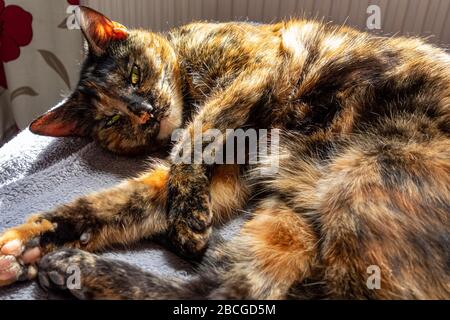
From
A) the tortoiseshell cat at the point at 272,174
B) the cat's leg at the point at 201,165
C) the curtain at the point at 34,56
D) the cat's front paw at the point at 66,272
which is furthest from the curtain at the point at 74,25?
the cat's front paw at the point at 66,272

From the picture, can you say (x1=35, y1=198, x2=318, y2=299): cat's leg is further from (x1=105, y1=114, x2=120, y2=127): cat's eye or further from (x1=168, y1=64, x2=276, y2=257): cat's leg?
(x1=105, y1=114, x2=120, y2=127): cat's eye

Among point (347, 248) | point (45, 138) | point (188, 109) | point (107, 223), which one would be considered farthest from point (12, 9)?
point (347, 248)

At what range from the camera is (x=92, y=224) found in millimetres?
1035

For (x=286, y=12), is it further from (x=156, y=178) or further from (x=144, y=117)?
(x=156, y=178)

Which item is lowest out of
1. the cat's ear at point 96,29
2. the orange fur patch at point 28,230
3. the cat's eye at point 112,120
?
the orange fur patch at point 28,230

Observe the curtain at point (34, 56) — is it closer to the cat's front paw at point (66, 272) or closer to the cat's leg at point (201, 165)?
the cat's leg at point (201, 165)

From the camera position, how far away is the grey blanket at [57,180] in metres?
1.01

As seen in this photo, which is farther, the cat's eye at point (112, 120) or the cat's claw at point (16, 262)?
the cat's eye at point (112, 120)

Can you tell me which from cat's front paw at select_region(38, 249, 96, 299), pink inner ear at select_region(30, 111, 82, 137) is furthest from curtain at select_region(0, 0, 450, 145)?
cat's front paw at select_region(38, 249, 96, 299)

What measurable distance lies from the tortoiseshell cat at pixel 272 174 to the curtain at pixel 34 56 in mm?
726

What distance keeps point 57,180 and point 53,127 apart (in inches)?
8.7

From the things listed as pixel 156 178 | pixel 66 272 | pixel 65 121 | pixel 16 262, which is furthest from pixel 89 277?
pixel 65 121

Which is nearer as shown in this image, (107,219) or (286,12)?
(107,219)

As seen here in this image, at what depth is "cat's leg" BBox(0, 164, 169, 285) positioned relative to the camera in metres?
0.93
